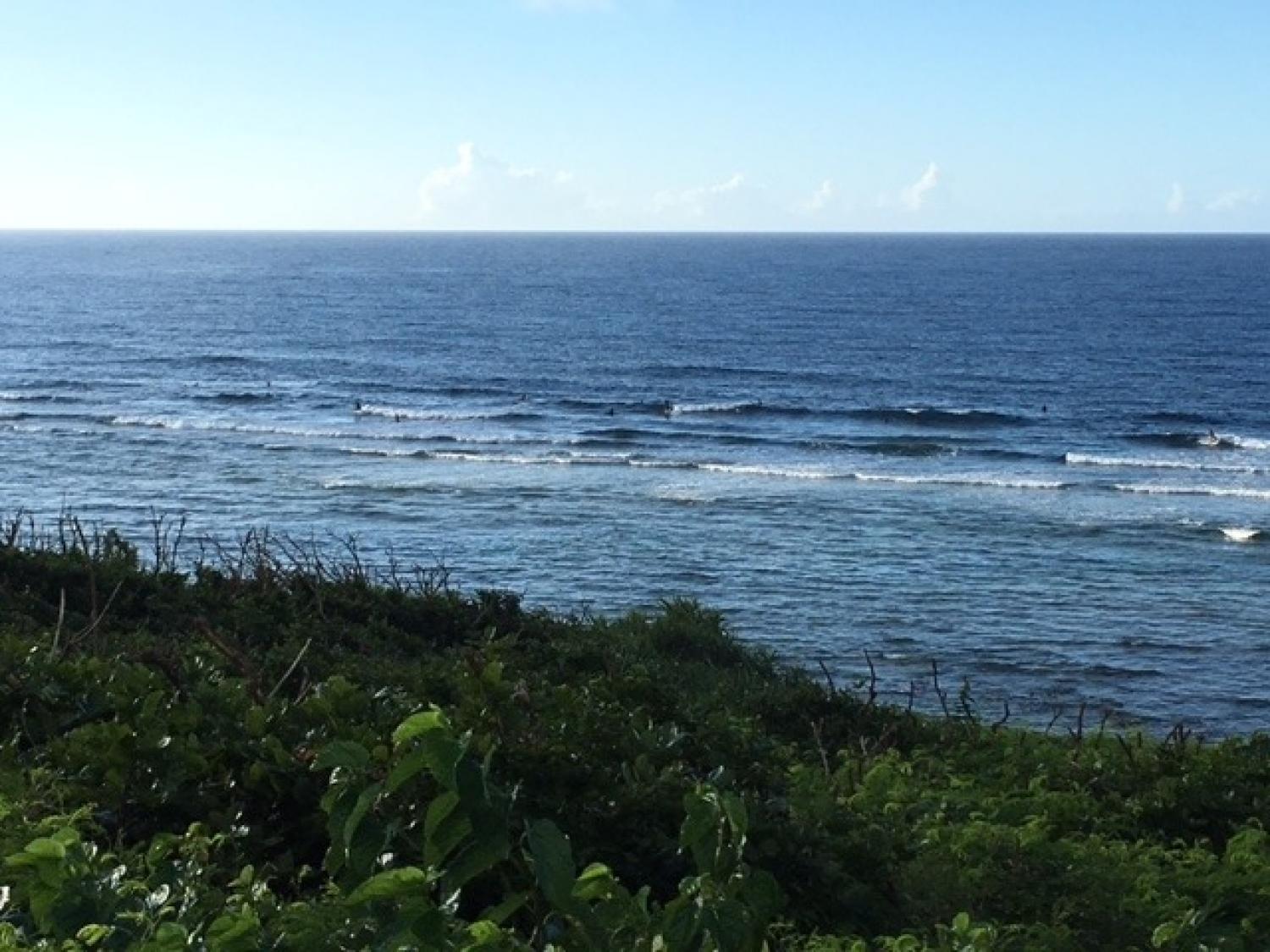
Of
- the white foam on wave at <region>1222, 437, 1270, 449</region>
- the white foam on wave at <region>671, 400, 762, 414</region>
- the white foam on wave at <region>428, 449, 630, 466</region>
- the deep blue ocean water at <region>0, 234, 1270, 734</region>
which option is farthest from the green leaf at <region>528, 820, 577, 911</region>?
the white foam on wave at <region>671, 400, 762, 414</region>

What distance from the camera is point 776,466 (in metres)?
59.7

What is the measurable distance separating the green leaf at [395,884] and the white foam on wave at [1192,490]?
53.0 meters

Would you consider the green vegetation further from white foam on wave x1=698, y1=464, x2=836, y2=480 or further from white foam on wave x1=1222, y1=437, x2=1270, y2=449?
white foam on wave x1=1222, y1=437, x2=1270, y2=449

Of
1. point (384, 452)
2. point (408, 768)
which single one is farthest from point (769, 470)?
point (408, 768)

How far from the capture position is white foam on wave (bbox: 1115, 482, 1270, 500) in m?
54.3

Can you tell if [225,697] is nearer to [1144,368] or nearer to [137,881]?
[137,881]

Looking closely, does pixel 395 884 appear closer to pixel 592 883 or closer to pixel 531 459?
pixel 592 883

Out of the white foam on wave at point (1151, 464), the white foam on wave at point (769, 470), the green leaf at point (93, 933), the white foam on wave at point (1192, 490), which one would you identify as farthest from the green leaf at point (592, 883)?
the white foam on wave at point (1151, 464)

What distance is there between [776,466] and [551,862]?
55.5 m

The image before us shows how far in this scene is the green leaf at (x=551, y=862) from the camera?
14.6 ft

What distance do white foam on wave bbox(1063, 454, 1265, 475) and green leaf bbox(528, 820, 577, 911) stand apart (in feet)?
191

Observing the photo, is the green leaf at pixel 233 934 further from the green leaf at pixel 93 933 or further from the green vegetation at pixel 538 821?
the green leaf at pixel 93 933

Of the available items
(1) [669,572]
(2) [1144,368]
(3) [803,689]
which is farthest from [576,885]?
(2) [1144,368]

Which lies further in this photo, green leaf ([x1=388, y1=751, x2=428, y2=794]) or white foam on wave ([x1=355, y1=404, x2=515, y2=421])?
white foam on wave ([x1=355, y1=404, x2=515, y2=421])
